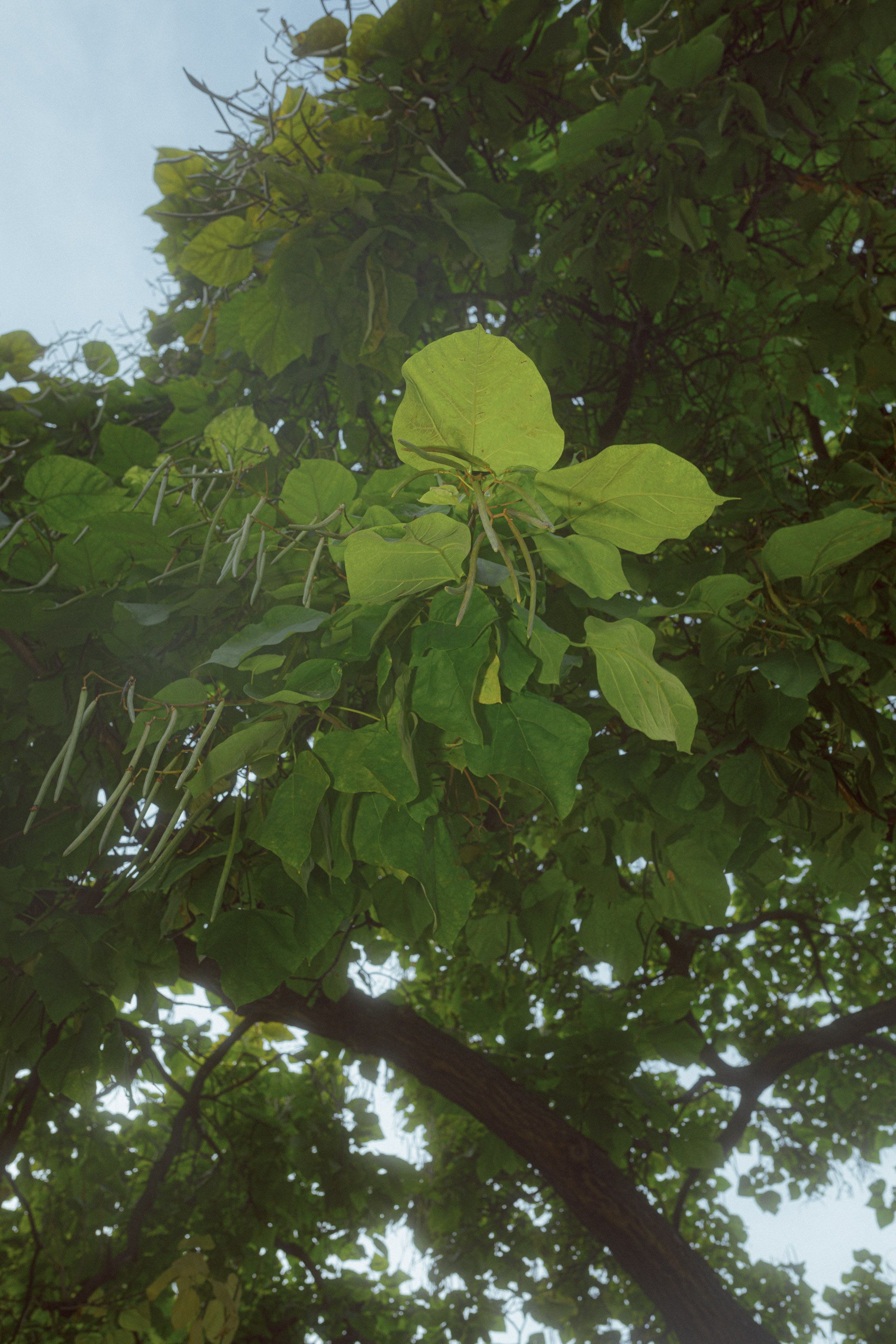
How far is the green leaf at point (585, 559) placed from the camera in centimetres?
62

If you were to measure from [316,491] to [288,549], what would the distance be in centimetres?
7

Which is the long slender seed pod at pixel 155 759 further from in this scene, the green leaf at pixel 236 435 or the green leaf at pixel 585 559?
the green leaf at pixel 236 435

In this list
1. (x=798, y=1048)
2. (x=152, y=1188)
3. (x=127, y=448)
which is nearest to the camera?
(x=127, y=448)

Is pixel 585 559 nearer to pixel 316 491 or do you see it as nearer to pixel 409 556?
pixel 409 556

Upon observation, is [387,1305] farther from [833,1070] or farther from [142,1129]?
[833,1070]

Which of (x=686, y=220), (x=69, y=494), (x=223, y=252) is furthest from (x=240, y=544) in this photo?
(x=686, y=220)

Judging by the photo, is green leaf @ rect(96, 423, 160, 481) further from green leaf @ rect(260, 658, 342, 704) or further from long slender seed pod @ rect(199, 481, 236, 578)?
green leaf @ rect(260, 658, 342, 704)

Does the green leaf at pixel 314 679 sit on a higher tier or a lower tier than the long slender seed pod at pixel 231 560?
lower

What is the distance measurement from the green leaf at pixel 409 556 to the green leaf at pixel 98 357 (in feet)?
6.61

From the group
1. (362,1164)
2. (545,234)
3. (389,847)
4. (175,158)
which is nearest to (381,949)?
(362,1164)

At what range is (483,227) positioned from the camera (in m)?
1.69

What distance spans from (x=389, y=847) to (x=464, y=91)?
1.83m

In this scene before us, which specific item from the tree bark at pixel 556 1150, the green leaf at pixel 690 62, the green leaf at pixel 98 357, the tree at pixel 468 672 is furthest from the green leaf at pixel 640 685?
the green leaf at pixel 98 357

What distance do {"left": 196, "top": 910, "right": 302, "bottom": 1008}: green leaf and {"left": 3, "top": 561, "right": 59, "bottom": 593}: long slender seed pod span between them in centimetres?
44
